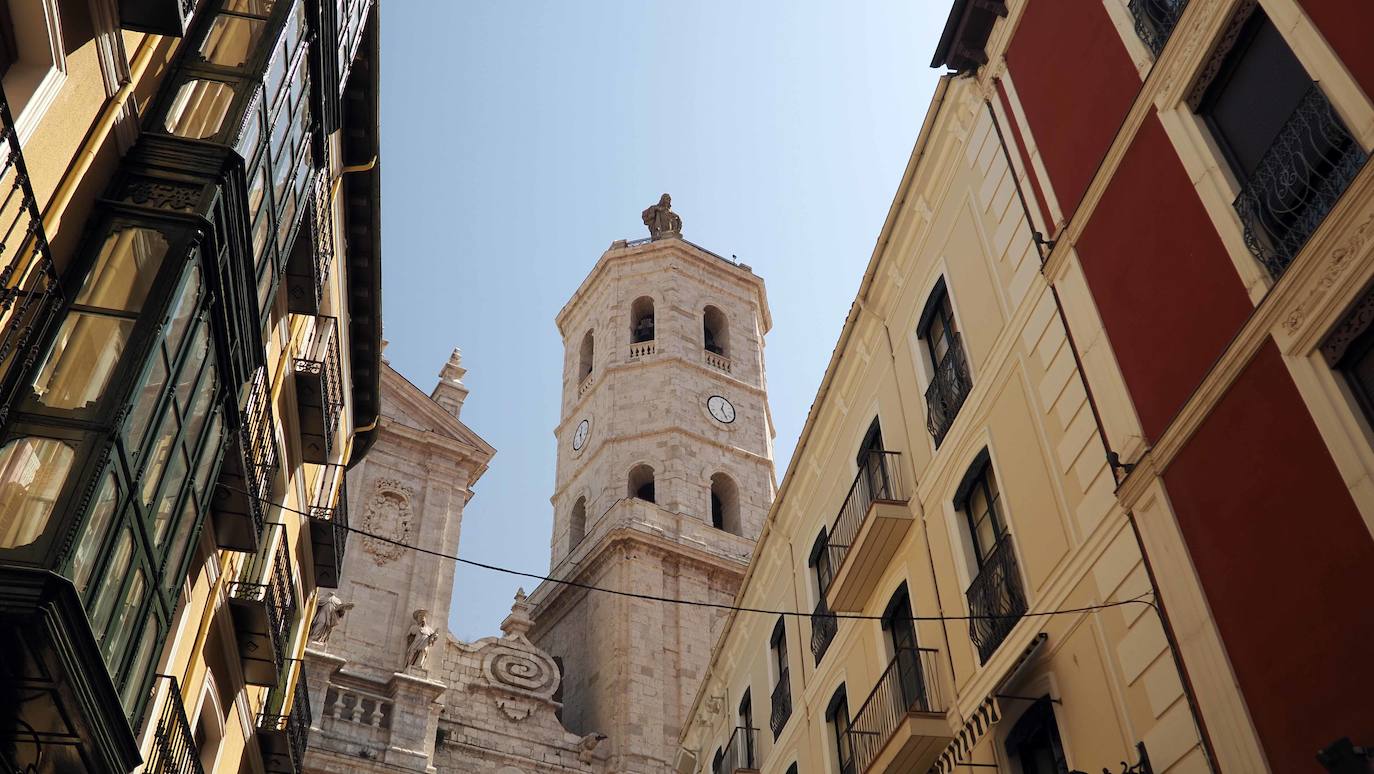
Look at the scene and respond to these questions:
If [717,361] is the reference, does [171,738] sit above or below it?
below

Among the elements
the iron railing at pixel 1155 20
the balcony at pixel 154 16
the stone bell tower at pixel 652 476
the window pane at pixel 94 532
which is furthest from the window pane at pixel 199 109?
the stone bell tower at pixel 652 476

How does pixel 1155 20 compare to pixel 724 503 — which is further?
pixel 724 503

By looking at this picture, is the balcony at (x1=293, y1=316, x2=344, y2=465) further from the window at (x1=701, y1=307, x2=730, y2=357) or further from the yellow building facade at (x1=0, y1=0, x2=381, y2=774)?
the window at (x1=701, y1=307, x2=730, y2=357)

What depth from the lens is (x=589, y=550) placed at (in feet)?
104

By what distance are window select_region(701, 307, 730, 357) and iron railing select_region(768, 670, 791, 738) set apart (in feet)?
77.1

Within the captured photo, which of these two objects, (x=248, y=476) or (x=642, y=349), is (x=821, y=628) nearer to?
(x=248, y=476)

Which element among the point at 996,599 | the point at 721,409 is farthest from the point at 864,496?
the point at 721,409

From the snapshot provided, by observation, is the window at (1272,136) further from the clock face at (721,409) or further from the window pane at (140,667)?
the clock face at (721,409)

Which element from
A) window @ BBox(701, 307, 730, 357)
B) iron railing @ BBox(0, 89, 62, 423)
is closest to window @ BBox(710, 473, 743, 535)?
window @ BBox(701, 307, 730, 357)

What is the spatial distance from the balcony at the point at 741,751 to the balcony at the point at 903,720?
495 cm

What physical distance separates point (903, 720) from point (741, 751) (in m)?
8.03

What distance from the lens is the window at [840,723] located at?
12.9 m

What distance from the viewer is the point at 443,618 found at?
1081 inches

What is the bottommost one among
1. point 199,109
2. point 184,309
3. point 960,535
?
point 184,309
